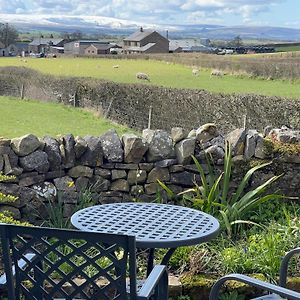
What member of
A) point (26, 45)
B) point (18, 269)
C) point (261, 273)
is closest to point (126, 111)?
point (261, 273)

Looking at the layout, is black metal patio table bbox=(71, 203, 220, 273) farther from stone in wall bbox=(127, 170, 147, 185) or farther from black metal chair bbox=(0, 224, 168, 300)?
stone in wall bbox=(127, 170, 147, 185)

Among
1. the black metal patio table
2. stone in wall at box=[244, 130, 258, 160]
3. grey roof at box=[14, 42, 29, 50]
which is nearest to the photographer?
the black metal patio table

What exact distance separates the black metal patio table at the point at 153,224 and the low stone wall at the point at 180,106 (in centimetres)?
833

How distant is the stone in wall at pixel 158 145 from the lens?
5.44 meters

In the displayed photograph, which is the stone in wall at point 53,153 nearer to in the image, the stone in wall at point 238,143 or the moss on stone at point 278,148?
the stone in wall at point 238,143

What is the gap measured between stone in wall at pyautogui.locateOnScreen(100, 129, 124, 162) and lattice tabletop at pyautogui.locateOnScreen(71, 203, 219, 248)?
1695 mm

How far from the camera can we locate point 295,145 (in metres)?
5.75

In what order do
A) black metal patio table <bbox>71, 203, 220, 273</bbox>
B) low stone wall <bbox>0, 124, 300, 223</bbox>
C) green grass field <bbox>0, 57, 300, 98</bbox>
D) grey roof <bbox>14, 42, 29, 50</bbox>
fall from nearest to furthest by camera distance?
black metal patio table <bbox>71, 203, 220, 273</bbox>
low stone wall <bbox>0, 124, 300, 223</bbox>
green grass field <bbox>0, 57, 300, 98</bbox>
grey roof <bbox>14, 42, 29, 50</bbox>

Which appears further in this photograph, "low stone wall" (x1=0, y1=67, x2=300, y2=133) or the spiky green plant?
"low stone wall" (x1=0, y1=67, x2=300, y2=133)

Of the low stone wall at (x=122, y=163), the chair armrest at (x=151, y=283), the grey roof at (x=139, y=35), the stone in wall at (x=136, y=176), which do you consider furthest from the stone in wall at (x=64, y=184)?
the grey roof at (x=139, y=35)

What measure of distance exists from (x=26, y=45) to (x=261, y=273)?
9207 centimetres

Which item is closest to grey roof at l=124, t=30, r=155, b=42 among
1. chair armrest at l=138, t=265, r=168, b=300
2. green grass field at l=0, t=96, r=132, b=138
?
green grass field at l=0, t=96, r=132, b=138

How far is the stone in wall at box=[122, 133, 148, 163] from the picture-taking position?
17.5ft

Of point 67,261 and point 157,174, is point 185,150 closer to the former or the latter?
point 157,174
